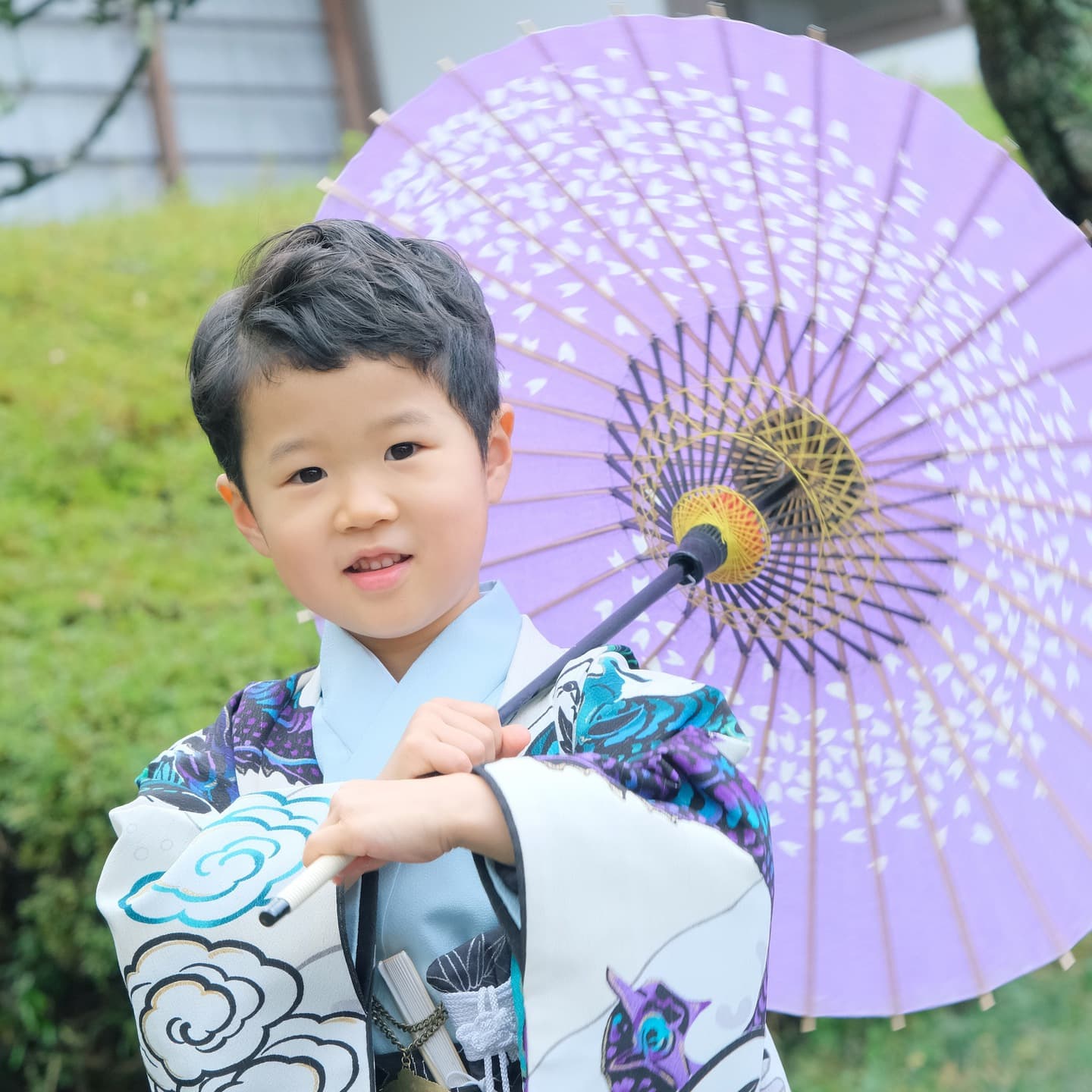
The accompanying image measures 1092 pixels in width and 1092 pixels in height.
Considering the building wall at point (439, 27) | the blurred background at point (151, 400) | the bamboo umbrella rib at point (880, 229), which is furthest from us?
the building wall at point (439, 27)

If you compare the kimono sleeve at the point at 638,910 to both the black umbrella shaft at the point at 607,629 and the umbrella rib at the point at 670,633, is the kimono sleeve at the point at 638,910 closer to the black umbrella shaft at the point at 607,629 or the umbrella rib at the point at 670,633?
the black umbrella shaft at the point at 607,629

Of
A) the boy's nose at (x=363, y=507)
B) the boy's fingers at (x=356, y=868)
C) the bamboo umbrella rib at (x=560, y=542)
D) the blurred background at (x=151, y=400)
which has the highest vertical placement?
the boy's nose at (x=363, y=507)

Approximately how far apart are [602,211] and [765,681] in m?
0.70

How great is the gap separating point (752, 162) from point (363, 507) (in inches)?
28.6

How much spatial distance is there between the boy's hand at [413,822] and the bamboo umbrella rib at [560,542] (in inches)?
32.3

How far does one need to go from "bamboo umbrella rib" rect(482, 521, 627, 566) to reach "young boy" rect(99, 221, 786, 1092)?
1.40 feet

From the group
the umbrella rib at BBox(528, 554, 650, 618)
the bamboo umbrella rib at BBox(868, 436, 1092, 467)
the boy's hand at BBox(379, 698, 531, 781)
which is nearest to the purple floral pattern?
the boy's hand at BBox(379, 698, 531, 781)

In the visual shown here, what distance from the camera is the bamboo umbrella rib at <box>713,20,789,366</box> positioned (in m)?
1.77

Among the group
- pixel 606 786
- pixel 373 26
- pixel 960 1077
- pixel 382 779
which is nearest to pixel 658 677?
pixel 606 786

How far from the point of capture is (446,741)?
1353mm

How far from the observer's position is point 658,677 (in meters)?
1.54

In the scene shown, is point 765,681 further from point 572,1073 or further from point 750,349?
point 572,1073

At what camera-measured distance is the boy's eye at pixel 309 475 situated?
1.49m

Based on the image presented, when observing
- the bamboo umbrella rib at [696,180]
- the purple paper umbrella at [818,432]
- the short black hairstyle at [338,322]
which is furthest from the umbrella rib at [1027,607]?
the short black hairstyle at [338,322]
